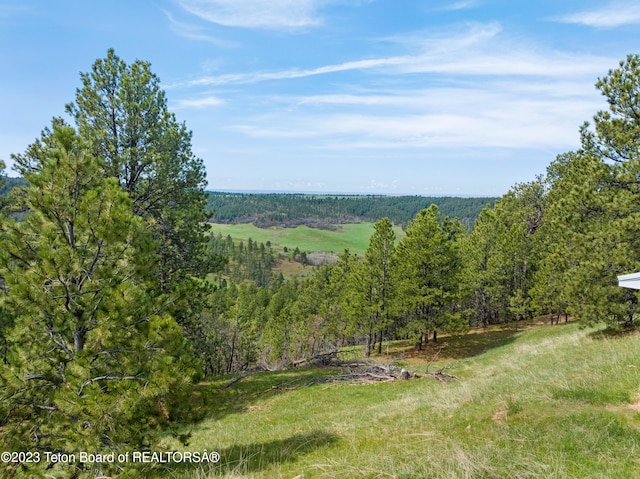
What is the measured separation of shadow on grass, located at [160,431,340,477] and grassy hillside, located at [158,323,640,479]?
3 centimetres

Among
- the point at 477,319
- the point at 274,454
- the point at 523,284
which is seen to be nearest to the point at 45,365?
the point at 274,454

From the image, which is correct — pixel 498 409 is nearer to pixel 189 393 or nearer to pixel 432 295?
pixel 189 393

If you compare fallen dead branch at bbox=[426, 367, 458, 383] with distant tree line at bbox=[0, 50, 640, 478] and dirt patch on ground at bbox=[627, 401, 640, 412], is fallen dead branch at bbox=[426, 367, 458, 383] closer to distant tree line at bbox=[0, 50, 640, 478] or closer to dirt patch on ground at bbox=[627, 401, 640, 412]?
distant tree line at bbox=[0, 50, 640, 478]

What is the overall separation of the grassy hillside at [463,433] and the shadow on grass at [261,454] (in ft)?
0.11

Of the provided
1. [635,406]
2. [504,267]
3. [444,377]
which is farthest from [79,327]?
[504,267]

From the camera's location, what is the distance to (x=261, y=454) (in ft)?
26.2

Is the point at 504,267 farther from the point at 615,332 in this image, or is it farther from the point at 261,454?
the point at 261,454

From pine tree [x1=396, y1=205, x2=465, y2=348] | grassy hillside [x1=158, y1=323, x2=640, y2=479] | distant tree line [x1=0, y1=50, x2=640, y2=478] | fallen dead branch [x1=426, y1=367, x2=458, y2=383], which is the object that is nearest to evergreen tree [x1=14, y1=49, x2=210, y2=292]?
distant tree line [x1=0, y1=50, x2=640, y2=478]

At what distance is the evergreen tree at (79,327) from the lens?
19.4ft

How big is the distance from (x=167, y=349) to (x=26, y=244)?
307 centimetres

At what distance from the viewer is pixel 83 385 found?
608 cm

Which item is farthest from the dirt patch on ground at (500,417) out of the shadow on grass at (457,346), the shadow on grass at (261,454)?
the shadow on grass at (457,346)

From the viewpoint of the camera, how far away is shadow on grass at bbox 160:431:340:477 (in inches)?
275

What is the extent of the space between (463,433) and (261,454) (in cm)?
415
